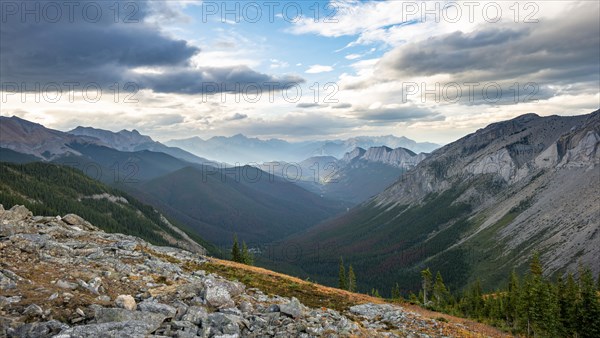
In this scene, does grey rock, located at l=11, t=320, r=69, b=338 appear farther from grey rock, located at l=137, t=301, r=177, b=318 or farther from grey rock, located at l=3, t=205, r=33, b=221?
grey rock, located at l=3, t=205, r=33, b=221

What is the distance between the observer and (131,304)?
18.9 metres

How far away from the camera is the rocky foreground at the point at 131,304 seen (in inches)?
639

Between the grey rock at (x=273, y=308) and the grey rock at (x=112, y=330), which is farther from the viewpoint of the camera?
the grey rock at (x=273, y=308)

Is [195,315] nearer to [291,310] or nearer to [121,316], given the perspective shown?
[121,316]

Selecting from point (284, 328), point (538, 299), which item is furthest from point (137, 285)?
point (538, 299)

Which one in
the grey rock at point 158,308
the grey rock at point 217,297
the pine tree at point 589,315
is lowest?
the pine tree at point 589,315

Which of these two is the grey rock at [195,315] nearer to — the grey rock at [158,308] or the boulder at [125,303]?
the grey rock at [158,308]

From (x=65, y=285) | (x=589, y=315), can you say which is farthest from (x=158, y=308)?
(x=589, y=315)

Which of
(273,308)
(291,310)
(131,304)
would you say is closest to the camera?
(131,304)

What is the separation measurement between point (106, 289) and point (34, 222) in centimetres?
2220

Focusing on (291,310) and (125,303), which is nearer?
(125,303)

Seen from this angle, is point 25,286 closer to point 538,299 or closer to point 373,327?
point 373,327

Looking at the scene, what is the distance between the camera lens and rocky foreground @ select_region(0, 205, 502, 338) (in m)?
16.2

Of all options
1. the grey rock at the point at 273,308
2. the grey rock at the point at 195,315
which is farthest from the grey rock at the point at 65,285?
the grey rock at the point at 273,308
